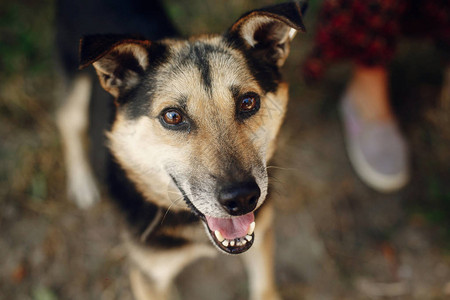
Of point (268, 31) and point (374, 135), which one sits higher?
point (268, 31)

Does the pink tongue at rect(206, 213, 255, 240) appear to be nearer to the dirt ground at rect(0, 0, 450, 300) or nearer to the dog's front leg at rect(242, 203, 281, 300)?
the dog's front leg at rect(242, 203, 281, 300)

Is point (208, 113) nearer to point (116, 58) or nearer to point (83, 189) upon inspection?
point (116, 58)

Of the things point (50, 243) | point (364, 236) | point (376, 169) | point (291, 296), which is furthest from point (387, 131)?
point (50, 243)

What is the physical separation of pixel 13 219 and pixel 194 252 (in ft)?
6.08

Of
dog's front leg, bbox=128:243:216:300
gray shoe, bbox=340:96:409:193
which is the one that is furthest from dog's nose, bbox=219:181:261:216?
gray shoe, bbox=340:96:409:193

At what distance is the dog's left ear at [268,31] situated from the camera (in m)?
1.81

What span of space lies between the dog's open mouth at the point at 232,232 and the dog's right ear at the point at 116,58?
842 mm

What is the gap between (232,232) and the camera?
1991mm

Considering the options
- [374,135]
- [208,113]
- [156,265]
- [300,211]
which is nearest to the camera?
[208,113]

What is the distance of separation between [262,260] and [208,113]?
1.19 metres

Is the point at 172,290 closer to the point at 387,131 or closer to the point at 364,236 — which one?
the point at 364,236

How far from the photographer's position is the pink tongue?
1.99m

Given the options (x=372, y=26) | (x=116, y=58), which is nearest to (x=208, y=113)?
(x=116, y=58)

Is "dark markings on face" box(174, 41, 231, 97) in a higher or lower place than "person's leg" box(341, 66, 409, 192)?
higher
